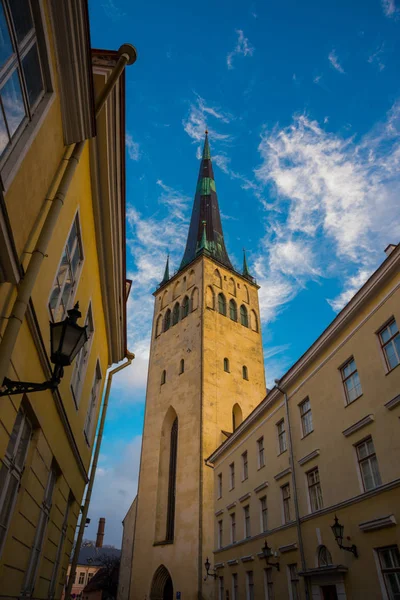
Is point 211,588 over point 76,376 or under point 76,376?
under

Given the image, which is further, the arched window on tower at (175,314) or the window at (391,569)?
the arched window on tower at (175,314)

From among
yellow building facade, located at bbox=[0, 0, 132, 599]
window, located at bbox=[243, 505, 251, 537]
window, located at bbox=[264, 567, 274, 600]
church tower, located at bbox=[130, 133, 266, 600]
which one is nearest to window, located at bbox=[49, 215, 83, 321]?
yellow building facade, located at bbox=[0, 0, 132, 599]

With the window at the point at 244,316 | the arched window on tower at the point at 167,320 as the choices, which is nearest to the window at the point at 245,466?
the window at the point at 244,316

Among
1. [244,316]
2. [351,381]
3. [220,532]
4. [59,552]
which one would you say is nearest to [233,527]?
[220,532]

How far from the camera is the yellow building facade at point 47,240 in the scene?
14.6 ft

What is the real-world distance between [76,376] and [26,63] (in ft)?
20.1

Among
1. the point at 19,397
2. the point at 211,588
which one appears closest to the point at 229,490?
the point at 211,588

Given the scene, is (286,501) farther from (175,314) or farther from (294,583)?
(175,314)

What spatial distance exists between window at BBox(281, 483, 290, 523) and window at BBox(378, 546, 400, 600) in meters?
5.36

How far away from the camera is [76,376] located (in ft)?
29.8

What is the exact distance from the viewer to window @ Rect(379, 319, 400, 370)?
10.7 meters

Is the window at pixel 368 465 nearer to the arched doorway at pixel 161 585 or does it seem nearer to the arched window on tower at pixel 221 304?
the arched doorway at pixel 161 585

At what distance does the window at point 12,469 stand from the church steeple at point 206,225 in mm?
32806

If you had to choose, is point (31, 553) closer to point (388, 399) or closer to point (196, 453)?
point (388, 399)
